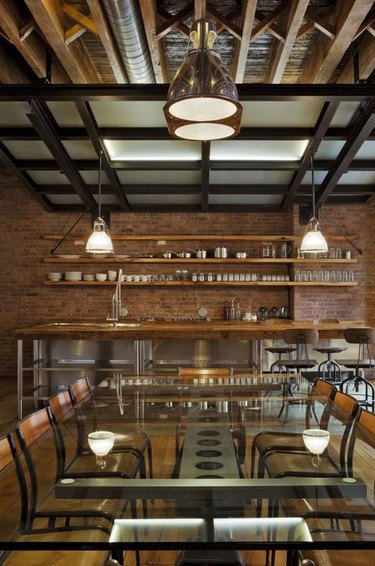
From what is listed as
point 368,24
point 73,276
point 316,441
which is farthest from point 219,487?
point 73,276

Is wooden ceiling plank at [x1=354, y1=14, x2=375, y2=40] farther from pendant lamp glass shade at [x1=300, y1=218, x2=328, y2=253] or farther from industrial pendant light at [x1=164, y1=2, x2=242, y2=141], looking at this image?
industrial pendant light at [x1=164, y1=2, x2=242, y2=141]

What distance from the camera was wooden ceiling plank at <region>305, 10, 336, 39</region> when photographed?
423 cm

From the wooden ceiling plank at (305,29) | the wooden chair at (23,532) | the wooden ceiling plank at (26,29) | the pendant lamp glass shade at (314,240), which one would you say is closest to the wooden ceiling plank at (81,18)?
the wooden ceiling plank at (26,29)

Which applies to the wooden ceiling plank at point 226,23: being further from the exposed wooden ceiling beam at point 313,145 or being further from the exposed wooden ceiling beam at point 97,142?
the exposed wooden ceiling beam at point 97,142

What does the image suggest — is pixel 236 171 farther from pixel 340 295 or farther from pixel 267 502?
pixel 267 502

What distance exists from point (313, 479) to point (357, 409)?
0.90 metres

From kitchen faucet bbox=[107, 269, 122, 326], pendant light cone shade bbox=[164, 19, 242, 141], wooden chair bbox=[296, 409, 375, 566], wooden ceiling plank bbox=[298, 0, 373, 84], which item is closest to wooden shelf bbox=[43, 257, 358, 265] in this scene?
kitchen faucet bbox=[107, 269, 122, 326]

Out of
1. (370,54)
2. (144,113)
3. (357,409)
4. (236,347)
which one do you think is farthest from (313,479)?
(236,347)

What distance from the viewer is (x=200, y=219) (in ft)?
28.2

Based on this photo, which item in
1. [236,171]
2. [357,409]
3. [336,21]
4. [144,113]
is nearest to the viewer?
[357,409]

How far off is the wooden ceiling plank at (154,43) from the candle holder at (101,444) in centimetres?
296

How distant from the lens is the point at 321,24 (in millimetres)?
4230

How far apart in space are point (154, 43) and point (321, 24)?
1356 mm

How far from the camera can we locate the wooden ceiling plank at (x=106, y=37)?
3.83m
